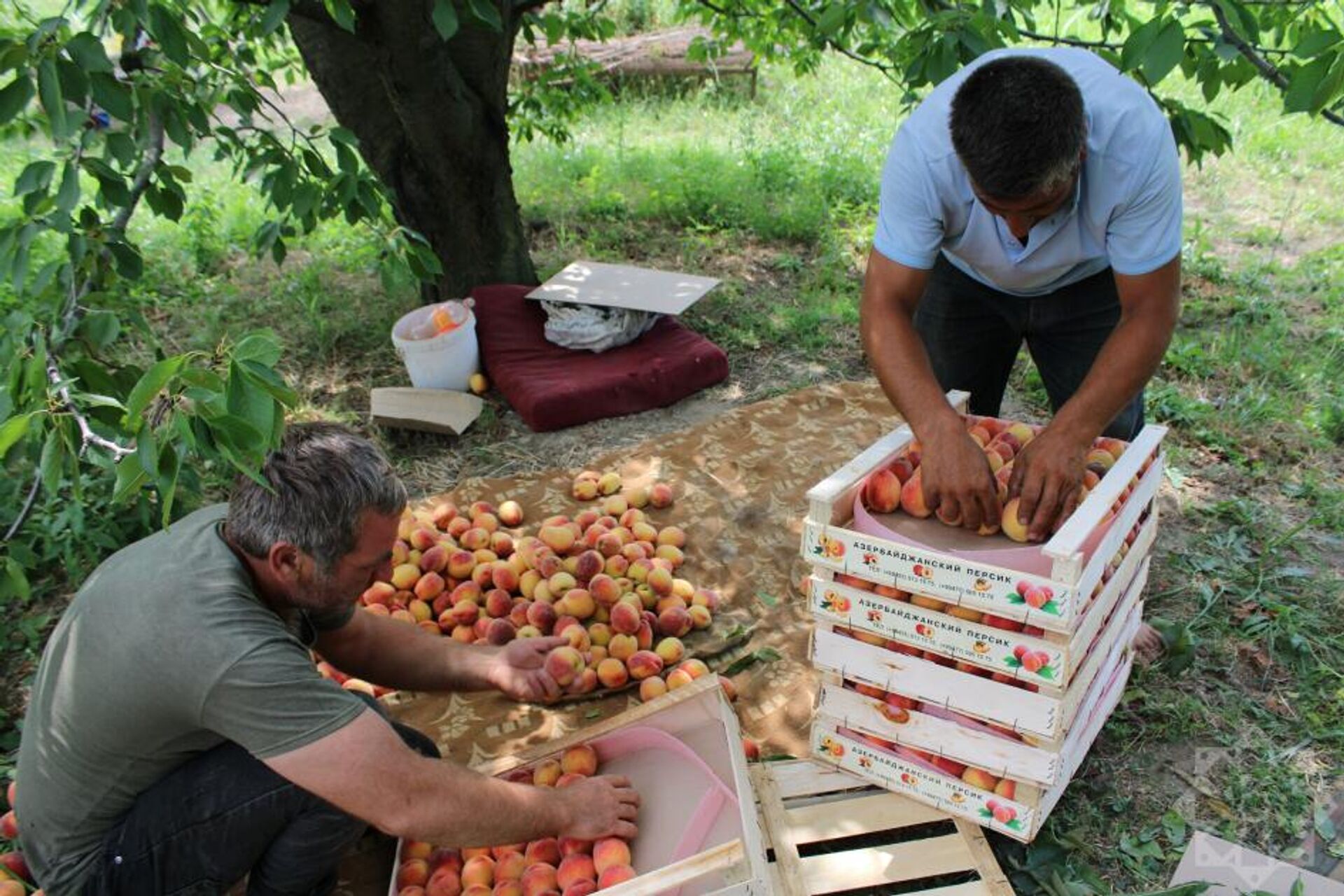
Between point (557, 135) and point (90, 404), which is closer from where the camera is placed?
point (90, 404)

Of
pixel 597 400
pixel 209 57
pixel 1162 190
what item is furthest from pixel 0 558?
pixel 1162 190

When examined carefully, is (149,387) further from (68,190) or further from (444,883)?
(68,190)

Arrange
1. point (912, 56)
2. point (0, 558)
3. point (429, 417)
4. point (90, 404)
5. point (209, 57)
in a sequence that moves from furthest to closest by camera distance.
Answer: point (429, 417)
point (912, 56)
point (209, 57)
point (0, 558)
point (90, 404)

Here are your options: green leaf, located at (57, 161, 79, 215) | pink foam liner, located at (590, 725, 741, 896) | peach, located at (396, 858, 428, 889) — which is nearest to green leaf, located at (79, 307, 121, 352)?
green leaf, located at (57, 161, 79, 215)

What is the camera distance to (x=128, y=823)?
1836 millimetres

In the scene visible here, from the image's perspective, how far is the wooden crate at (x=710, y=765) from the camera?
1.68 m

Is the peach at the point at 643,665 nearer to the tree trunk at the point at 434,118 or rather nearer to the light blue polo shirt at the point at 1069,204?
the light blue polo shirt at the point at 1069,204

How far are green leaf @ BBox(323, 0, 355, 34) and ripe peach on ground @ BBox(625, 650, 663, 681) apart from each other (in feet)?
7.03

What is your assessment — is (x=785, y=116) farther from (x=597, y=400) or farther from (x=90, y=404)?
(x=90, y=404)

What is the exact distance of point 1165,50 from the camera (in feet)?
6.72

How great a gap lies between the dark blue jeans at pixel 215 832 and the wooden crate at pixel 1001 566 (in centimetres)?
119

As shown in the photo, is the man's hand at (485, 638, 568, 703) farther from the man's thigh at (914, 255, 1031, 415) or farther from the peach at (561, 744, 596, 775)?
the man's thigh at (914, 255, 1031, 415)

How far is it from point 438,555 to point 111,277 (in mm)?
1292

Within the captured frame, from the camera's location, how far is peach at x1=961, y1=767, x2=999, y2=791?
6.73ft
